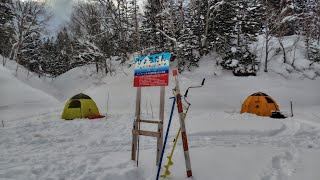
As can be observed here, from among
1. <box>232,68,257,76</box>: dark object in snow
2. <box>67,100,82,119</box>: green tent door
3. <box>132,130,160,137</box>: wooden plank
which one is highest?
<box>232,68,257,76</box>: dark object in snow

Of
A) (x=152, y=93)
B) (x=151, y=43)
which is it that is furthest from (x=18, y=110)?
(x=151, y=43)

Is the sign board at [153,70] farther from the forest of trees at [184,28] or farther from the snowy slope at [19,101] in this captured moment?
the forest of trees at [184,28]

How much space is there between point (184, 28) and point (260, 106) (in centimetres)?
1599

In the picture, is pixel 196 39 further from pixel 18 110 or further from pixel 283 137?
pixel 283 137

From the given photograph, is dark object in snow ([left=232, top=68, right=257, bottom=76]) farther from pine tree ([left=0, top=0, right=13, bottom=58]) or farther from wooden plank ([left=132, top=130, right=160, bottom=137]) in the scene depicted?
pine tree ([left=0, top=0, right=13, bottom=58])

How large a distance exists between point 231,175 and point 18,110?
1428 cm

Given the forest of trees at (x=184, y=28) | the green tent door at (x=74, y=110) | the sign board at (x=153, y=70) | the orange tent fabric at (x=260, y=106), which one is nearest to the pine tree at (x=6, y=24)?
the forest of trees at (x=184, y=28)

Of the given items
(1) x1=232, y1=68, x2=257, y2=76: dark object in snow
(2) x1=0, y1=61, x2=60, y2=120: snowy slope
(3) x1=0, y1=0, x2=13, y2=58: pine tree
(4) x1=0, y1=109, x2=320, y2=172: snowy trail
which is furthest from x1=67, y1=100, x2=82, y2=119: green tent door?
(3) x1=0, y1=0, x2=13, y2=58: pine tree

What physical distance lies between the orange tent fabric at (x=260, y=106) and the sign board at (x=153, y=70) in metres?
9.95

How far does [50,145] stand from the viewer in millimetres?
8320

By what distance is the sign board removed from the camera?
553 cm

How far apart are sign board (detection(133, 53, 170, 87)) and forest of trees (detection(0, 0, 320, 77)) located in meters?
18.5

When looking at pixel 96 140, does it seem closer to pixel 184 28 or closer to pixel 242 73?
pixel 242 73

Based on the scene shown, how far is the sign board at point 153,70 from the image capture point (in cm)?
553
